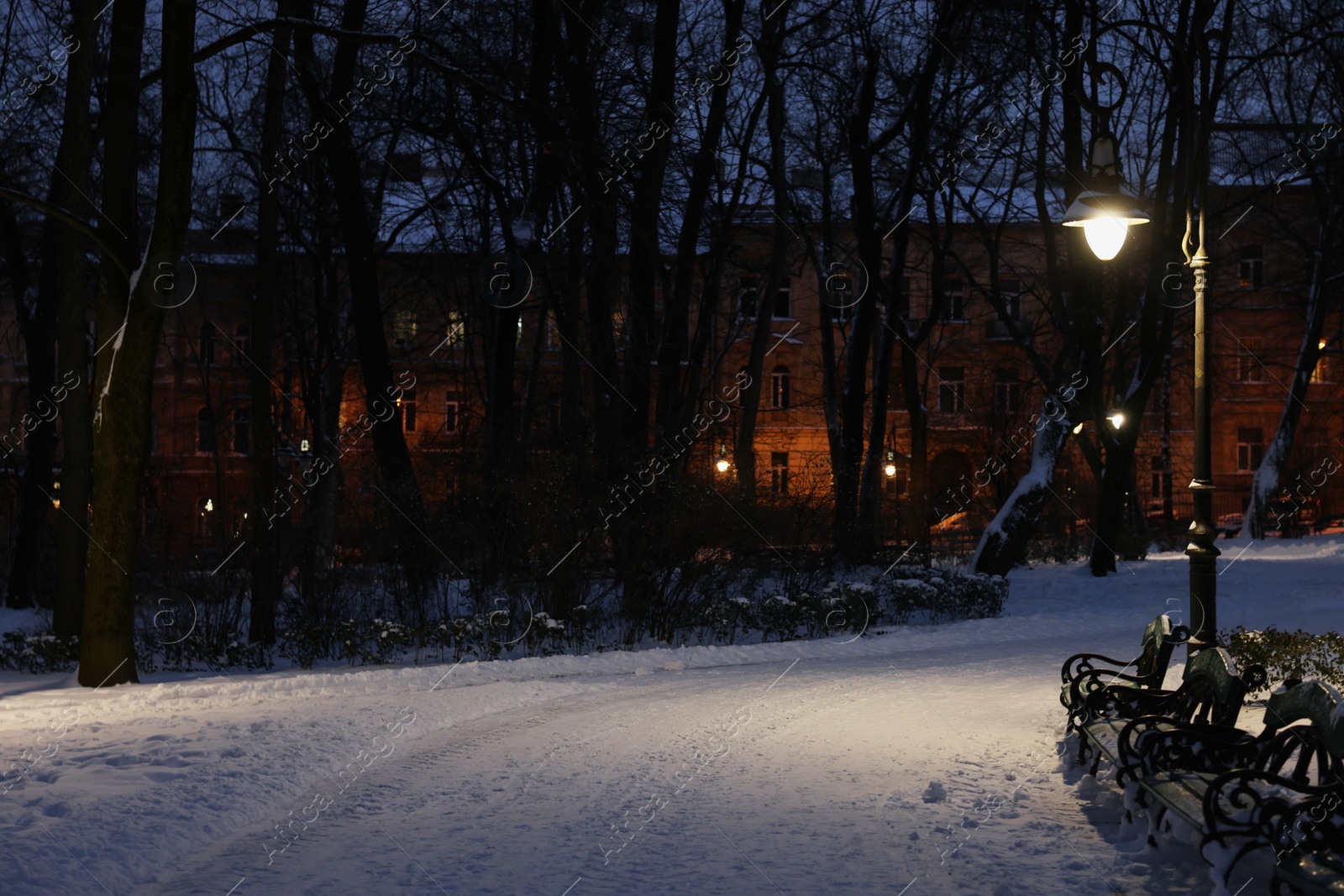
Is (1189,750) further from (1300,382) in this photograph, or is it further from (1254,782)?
(1300,382)

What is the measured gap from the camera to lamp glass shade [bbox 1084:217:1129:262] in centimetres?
1052

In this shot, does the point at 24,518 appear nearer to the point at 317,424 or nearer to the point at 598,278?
the point at 317,424

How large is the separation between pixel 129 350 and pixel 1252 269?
53.4m

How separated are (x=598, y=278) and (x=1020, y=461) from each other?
3366 centimetres

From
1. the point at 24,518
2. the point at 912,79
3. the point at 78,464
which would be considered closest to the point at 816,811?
the point at 78,464

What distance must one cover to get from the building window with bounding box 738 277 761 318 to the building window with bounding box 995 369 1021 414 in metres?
9.74

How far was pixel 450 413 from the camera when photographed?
156 feet

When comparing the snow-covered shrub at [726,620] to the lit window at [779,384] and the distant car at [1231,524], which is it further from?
the lit window at [779,384]

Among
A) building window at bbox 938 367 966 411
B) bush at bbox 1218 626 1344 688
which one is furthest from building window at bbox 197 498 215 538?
building window at bbox 938 367 966 411

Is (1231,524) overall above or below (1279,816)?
below

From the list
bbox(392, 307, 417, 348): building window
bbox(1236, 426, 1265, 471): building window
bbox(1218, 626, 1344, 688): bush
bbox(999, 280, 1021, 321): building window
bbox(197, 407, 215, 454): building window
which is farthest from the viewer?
bbox(1236, 426, 1265, 471): building window

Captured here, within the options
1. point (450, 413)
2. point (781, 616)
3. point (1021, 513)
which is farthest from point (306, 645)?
point (450, 413)

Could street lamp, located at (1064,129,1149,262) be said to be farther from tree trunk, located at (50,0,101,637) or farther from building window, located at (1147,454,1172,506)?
building window, located at (1147,454,1172,506)

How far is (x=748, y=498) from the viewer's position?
18.0 metres
